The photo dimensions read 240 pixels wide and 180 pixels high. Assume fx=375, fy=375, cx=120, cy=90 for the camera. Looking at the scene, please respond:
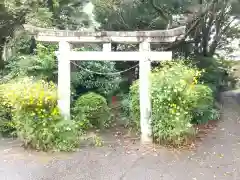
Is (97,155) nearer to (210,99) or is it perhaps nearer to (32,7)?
(210,99)

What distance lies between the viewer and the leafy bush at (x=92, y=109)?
32.2 ft

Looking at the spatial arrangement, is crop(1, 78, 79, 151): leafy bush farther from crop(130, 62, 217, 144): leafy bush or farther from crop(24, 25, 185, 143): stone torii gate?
crop(130, 62, 217, 144): leafy bush

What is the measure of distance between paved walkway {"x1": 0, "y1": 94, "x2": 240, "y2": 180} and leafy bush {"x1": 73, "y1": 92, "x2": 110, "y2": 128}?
120cm

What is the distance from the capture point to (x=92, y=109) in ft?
32.5

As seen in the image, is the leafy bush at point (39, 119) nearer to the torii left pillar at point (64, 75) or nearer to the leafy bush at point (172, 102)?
the torii left pillar at point (64, 75)

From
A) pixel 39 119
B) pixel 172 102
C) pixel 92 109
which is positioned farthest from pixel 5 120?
pixel 172 102

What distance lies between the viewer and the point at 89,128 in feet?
33.1

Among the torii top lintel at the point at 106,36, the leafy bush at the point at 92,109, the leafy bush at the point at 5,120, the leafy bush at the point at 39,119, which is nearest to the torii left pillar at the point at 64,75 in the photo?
the torii top lintel at the point at 106,36

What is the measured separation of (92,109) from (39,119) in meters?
2.05

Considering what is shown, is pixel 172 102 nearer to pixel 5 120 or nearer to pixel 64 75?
pixel 64 75

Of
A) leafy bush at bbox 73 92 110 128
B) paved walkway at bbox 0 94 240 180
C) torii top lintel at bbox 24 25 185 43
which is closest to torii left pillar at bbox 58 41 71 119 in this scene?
torii top lintel at bbox 24 25 185 43

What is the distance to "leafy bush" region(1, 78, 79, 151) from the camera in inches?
316

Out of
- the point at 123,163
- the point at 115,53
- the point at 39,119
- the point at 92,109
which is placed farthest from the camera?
the point at 92,109

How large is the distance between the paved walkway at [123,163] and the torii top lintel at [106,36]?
2516 millimetres
